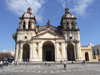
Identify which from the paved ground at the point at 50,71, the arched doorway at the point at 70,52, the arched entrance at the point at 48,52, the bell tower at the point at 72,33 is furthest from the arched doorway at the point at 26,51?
the paved ground at the point at 50,71

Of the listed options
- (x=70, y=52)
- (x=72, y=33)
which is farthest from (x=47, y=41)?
(x=70, y=52)

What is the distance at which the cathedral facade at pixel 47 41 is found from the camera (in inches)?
1145

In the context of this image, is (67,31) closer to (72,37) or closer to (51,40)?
(72,37)

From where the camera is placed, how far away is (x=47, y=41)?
1201 inches

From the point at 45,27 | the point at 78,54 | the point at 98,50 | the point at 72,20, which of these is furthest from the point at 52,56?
the point at 98,50

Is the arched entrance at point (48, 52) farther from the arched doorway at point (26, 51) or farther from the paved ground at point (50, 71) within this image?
Result: the paved ground at point (50, 71)

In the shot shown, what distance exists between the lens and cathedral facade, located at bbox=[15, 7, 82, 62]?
29.1m

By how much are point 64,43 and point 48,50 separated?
22.8 ft

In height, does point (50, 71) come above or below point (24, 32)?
below

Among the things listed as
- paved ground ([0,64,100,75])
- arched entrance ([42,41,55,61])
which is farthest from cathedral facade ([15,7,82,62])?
paved ground ([0,64,100,75])

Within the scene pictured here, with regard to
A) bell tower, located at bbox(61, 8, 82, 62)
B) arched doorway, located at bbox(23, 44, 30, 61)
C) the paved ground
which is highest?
bell tower, located at bbox(61, 8, 82, 62)

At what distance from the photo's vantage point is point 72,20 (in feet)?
108

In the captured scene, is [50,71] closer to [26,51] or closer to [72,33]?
[72,33]

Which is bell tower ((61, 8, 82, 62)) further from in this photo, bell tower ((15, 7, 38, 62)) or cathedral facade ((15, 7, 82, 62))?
bell tower ((15, 7, 38, 62))
